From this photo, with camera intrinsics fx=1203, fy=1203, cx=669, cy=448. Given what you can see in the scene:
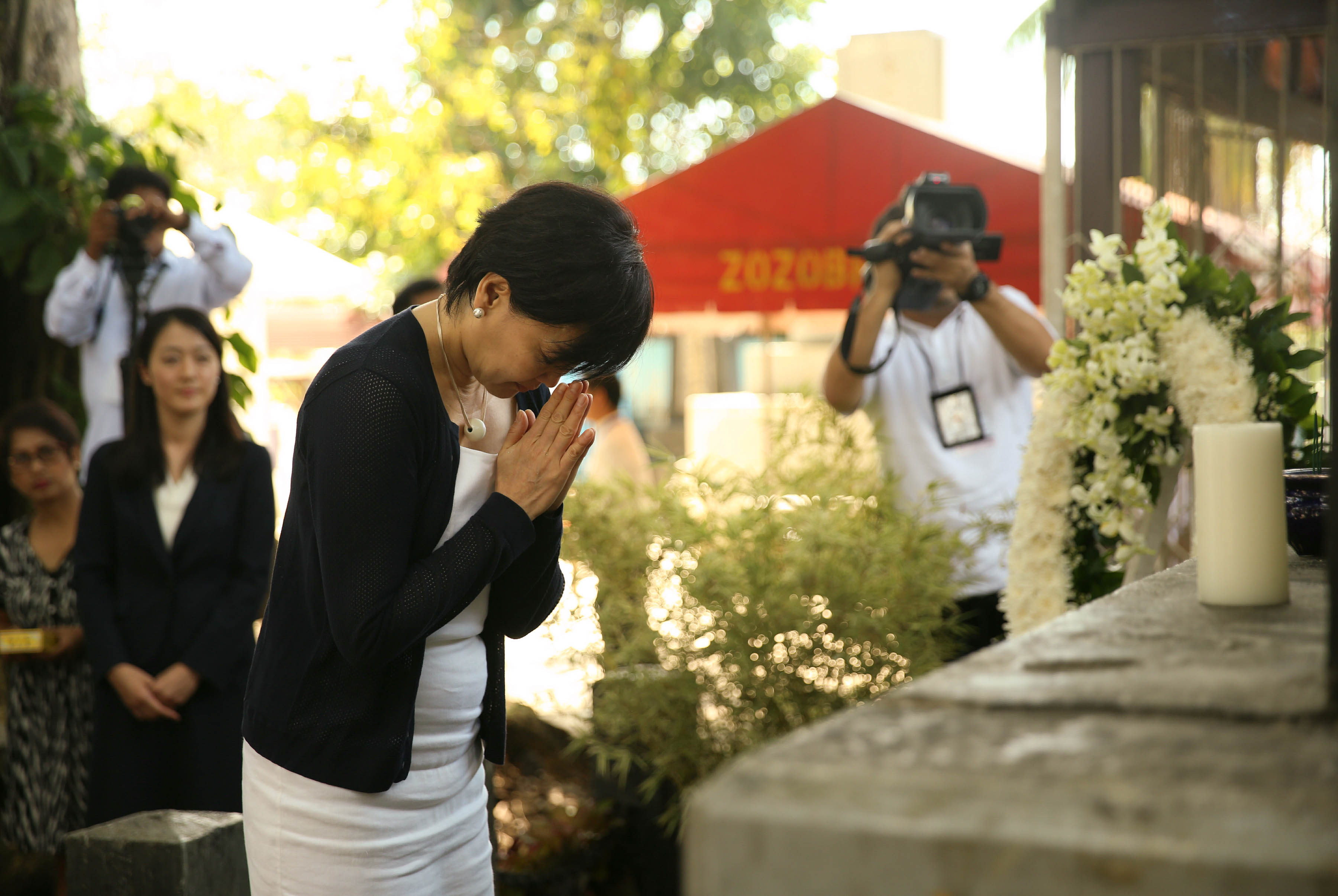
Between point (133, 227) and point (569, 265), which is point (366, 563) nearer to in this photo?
point (569, 265)

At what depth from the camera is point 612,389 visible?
402cm

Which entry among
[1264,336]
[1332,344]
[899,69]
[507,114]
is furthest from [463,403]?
[899,69]

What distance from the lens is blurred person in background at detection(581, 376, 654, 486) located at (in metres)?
3.79

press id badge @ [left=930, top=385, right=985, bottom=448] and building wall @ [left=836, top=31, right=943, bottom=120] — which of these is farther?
building wall @ [left=836, top=31, right=943, bottom=120]

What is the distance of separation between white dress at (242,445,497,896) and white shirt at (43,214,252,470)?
2.41 m

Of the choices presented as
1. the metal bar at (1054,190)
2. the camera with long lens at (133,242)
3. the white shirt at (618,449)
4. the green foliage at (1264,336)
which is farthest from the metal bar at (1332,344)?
the camera with long lens at (133,242)

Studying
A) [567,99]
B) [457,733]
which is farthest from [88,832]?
[567,99]

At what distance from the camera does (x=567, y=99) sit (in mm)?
9617

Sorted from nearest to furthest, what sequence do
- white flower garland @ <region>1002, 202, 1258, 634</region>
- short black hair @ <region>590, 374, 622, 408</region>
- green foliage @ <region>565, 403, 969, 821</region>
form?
1. white flower garland @ <region>1002, 202, 1258, 634</region>
2. green foliage @ <region>565, 403, 969, 821</region>
3. short black hair @ <region>590, 374, 622, 408</region>

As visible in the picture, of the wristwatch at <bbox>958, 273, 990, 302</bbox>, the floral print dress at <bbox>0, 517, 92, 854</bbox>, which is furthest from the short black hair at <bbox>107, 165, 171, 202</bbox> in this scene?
the wristwatch at <bbox>958, 273, 990, 302</bbox>

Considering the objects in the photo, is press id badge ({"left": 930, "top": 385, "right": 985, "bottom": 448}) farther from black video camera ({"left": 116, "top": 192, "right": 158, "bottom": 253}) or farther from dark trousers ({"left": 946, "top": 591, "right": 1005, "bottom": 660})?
black video camera ({"left": 116, "top": 192, "right": 158, "bottom": 253})

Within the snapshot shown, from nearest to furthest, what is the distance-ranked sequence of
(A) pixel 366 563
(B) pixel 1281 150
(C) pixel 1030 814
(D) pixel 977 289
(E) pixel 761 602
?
(C) pixel 1030 814, (A) pixel 366 563, (E) pixel 761 602, (D) pixel 977 289, (B) pixel 1281 150

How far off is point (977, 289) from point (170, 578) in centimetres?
196

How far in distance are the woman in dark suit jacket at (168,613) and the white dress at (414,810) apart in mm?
1330
